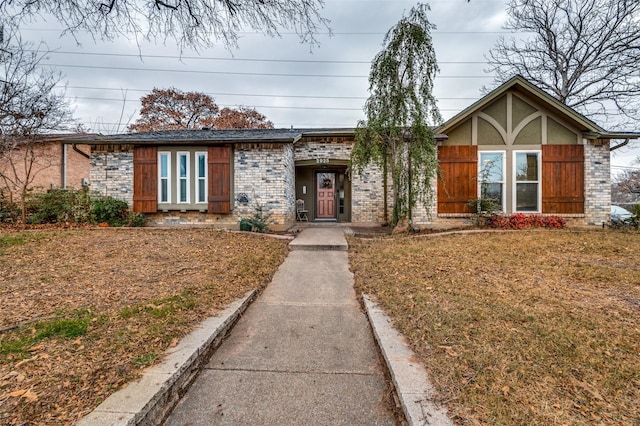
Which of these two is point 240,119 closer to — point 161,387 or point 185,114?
point 185,114

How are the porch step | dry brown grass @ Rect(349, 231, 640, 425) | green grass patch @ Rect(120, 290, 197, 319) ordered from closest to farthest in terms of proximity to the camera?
dry brown grass @ Rect(349, 231, 640, 425) < green grass patch @ Rect(120, 290, 197, 319) < the porch step

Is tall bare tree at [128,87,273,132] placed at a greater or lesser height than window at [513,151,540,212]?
greater

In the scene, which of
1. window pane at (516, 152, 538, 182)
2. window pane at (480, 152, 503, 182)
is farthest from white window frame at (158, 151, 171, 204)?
window pane at (516, 152, 538, 182)

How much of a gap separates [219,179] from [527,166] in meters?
9.48

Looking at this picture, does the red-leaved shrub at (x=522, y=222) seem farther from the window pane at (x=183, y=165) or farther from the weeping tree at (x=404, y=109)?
the window pane at (x=183, y=165)

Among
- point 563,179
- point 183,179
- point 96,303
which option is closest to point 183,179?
point 183,179

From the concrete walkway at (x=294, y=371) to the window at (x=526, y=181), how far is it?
792 centimetres

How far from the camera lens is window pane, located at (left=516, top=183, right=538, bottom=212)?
29.9ft

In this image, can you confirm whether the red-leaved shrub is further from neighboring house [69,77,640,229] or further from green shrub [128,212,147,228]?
green shrub [128,212,147,228]

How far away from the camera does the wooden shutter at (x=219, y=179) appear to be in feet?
29.1

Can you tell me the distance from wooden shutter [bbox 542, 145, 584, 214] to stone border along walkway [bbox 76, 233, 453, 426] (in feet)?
29.6


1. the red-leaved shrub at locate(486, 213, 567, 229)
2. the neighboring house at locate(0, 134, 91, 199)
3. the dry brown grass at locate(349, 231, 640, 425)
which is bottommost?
the dry brown grass at locate(349, 231, 640, 425)

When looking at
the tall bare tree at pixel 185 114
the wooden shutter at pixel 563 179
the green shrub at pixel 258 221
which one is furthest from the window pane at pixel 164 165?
the tall bare tree at pixel 185 114

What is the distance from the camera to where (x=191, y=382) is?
2113 millimetres
